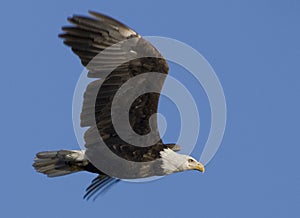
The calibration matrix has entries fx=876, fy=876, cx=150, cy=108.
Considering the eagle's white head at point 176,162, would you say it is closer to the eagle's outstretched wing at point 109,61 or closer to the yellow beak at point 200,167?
the yellow beak at point 200,167

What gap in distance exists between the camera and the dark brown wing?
11.2 m

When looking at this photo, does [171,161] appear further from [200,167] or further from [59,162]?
[59,162]

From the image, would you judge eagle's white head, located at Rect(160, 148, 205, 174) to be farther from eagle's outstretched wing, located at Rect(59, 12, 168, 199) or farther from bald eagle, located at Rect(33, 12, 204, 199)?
eagle's outstretched wing, located at Rect(59, 12, 168, 199)

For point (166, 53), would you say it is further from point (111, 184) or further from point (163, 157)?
point (111, 184)

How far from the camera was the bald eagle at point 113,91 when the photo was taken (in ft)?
36.8

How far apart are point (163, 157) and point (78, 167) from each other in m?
1.25

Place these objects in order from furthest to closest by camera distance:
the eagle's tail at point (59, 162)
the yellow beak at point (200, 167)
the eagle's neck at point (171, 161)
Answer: the yellow beak at point (200, 167) < the eagle's tail at point (59, 162) < the eagle's neck at point (171, 161)

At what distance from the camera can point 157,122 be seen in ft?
38.4

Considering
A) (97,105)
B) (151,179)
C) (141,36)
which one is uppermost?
(141,36)

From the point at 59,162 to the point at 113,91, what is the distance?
185 cm

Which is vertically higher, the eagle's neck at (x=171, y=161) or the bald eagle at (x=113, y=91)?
the bald eagle at (x=113, y=91)

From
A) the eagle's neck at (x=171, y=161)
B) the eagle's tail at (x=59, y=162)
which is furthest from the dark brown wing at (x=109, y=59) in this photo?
the eagle's tail at (x=59, y=162)

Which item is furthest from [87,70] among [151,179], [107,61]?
[151,179]

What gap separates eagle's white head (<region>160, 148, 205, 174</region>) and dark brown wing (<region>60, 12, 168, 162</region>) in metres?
0.76
